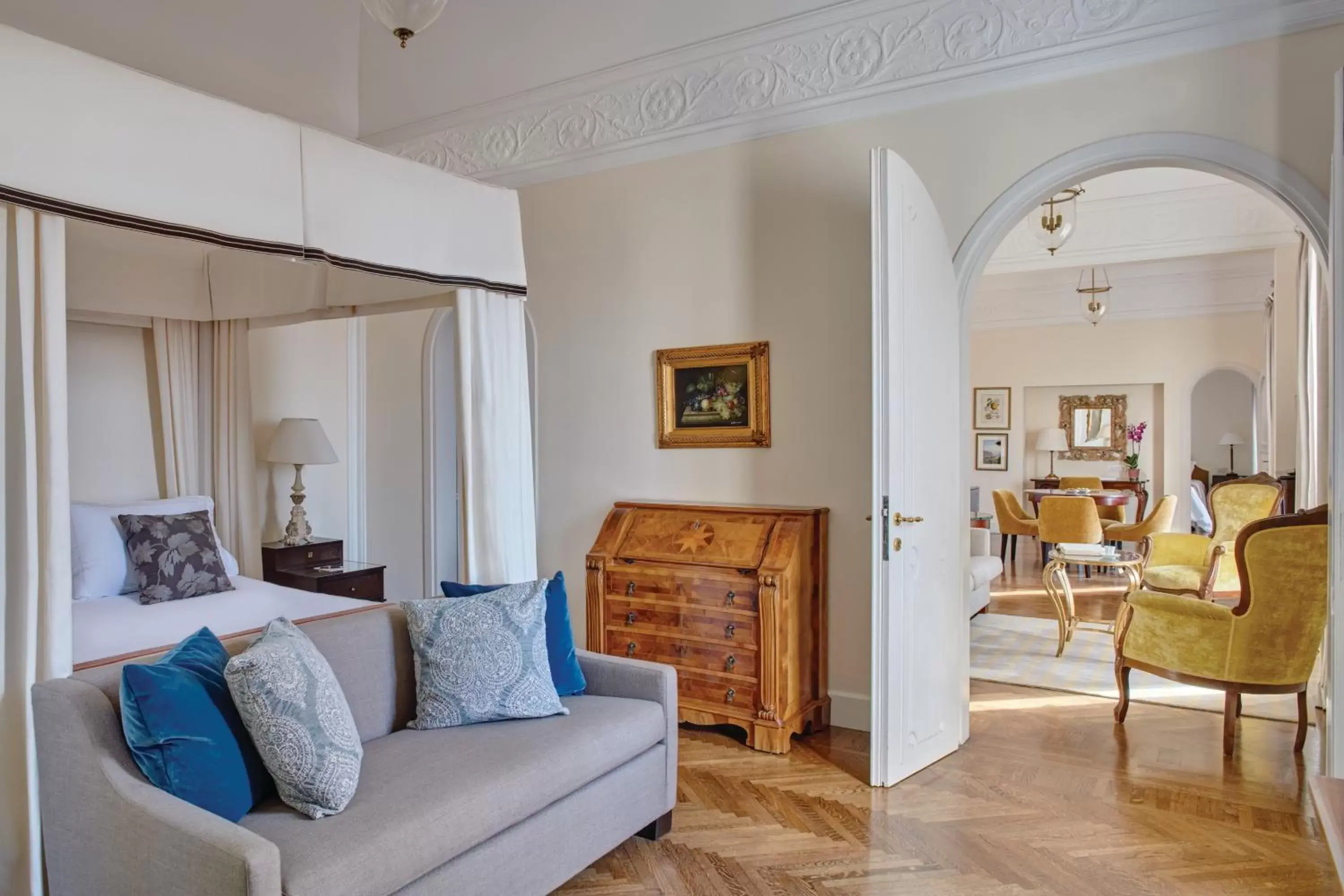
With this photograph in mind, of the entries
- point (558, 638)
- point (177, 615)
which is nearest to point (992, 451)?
point (558, 638)

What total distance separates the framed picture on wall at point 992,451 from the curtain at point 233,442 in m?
9.13

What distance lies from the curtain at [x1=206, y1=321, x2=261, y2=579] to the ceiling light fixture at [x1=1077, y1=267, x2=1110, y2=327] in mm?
8242

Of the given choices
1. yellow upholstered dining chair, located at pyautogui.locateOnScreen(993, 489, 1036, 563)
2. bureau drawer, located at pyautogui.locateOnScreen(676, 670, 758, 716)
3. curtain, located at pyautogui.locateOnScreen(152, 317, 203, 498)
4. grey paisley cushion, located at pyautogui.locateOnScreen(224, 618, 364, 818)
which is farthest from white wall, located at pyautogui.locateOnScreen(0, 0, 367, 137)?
yellow upholstered dining chair, located at pyautogui.locateOnScreen(993, 489, 1036, 563)

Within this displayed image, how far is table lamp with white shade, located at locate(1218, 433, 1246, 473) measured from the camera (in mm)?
12992

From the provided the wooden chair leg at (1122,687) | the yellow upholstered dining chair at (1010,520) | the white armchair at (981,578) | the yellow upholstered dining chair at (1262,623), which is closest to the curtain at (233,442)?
the white armchair at (981,578)

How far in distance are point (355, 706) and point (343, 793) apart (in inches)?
24.0

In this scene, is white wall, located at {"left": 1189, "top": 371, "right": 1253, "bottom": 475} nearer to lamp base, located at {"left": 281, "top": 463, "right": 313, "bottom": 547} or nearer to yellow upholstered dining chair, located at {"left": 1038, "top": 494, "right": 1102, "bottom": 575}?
yellow upholstered dining chair, located at {"left": 1038, "top": 494, "right": 1102, "bottom": 575}

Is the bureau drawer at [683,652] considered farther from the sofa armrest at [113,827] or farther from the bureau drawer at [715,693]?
the sofa armrest at [113,827]

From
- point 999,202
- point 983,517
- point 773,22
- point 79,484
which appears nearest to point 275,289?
point 79,484

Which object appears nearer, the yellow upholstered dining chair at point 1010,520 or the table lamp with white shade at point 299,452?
the table lamp with white shade at point 299,452

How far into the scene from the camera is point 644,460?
5.09 m

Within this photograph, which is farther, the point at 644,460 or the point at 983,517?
the point at 983,517

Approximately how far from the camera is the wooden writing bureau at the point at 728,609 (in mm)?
4121

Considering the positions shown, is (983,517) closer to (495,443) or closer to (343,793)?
(495,443)
